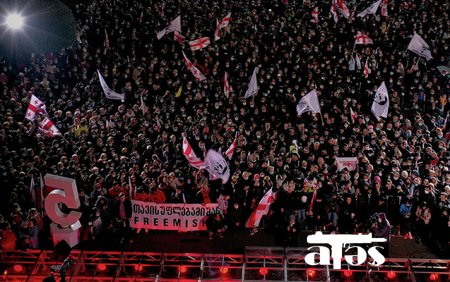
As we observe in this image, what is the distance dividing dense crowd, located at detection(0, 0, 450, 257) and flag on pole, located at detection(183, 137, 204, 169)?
1.03ft

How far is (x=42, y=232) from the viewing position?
48.4ft

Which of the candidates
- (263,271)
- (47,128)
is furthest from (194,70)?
(263,271)

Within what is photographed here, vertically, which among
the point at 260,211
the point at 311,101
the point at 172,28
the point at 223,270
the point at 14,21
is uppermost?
the point at 14,21

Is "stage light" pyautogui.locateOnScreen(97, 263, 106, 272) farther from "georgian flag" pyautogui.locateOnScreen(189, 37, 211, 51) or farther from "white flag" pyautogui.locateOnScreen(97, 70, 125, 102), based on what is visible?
"georgian flag" pyautogui.locateOnScreen(189, 37, 211, 51)

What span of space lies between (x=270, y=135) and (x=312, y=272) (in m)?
5.95

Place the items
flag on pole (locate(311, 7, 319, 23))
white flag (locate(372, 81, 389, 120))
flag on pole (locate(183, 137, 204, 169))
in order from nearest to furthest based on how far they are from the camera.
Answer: flag on pole (locate(183, 137, 204, 169)) < white flag (locate(372, 81, 389, 120)) < flag on pole (locate(311, 7, 319, 23))

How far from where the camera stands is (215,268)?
13.8 m

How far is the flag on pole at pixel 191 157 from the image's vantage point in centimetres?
1662

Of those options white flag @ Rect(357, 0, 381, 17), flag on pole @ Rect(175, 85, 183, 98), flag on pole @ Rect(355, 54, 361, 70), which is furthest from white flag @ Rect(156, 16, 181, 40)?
white flag @ Rect(357, 0, 381, 17)

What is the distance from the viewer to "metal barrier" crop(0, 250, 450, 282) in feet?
43.8

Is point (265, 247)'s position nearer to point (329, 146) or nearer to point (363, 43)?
point (329, 146)

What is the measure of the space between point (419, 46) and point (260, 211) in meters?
10.8

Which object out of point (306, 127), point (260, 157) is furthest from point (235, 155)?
point (306, 127)

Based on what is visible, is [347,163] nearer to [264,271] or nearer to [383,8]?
[264,271]
